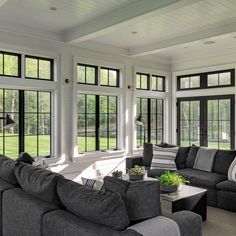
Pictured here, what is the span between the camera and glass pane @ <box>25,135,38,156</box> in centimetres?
551

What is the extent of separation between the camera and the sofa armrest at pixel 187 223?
2293mm

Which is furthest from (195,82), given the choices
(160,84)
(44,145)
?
(44,145)

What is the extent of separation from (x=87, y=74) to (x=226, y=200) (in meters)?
3.90

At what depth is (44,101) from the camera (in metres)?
5.74

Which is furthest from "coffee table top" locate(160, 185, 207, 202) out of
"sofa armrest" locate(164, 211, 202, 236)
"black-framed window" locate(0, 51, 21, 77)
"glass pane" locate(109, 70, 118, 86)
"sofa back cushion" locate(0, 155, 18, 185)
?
"glass pane" locate(109, 70, 118, 86)

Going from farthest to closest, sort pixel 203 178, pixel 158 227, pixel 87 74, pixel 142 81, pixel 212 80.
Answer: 1. pixel 142 81
2. pixel 212 80
3. pixel 87 74
4. pixel 203 178
5. pixel 158 227

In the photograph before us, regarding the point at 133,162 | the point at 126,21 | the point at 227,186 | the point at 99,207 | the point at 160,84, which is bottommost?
the point at 227,186

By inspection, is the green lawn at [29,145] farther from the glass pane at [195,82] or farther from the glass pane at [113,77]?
the glass pane at [195,82]

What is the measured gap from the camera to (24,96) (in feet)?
17.8

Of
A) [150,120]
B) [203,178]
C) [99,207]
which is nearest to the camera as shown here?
[99,207]

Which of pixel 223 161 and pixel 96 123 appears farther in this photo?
pixel 96 123

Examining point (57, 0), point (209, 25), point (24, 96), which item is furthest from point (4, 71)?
point (209, 25)

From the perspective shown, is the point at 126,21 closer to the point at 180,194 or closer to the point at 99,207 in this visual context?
the point at 180,194

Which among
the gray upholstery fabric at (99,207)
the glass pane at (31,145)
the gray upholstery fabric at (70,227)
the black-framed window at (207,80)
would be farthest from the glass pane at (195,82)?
the gray upholstery fabric at (70,227)
